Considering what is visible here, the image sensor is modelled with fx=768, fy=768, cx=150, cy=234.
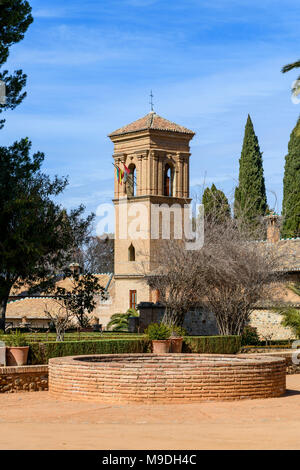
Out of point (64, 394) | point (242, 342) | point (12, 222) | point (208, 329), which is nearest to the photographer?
point (64, 394)

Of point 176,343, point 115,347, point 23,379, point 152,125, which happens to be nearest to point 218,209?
point 176,343

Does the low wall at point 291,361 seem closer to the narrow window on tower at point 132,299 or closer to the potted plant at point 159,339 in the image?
the potted plant at point 159,339

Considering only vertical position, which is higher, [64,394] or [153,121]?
[153,121]

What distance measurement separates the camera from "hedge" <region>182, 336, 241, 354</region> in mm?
24891

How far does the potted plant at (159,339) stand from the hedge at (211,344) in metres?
1.60

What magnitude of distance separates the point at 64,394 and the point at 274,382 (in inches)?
177

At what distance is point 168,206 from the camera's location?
5525 centimetres

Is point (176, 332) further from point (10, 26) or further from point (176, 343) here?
point (10, 26)

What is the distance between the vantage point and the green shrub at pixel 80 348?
19.3 meters

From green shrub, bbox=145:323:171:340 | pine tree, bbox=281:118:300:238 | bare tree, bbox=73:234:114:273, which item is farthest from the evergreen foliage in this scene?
bare tree, bbox=73:234:114:273

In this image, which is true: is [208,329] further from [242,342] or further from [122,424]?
[122,424]
